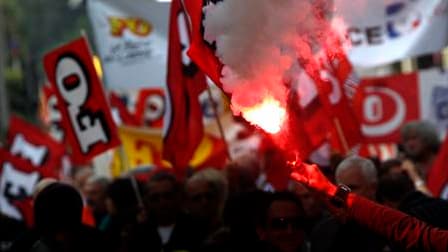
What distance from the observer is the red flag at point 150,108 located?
40.9 feet

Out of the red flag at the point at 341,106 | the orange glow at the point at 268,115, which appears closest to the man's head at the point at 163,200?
the red flag at the point at 341,106

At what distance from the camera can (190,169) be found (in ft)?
29.2

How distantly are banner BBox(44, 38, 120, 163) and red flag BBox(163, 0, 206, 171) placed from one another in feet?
1.99

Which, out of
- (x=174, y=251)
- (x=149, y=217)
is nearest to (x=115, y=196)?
(x=149, y=217)

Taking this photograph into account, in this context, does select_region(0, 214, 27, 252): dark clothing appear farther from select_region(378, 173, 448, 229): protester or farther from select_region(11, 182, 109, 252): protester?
select_region(378, 173, 448, 229): protester

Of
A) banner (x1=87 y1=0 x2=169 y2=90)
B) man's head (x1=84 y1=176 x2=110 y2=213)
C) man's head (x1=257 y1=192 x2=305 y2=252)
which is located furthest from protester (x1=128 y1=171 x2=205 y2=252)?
banner (x1=87 y1=0 x2=169 y2=90)

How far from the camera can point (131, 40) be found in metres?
10.0

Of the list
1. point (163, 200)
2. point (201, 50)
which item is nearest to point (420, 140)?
point (163, 200)

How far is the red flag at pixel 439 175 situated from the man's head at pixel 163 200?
1.71 m

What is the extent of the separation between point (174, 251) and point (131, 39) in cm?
442

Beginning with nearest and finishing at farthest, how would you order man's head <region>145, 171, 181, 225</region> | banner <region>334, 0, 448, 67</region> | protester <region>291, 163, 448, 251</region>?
protester <region>291, 163, 448, 251</region>, man's head <region>145, 171, 181, 225</region>, banner <region>334, 0, 448, 67</region>

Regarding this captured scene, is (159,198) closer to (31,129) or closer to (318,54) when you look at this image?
(318,54)

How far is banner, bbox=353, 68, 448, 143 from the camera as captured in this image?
9703mm

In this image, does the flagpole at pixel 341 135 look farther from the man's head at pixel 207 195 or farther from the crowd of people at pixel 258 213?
the man's head at pixel 207 195
